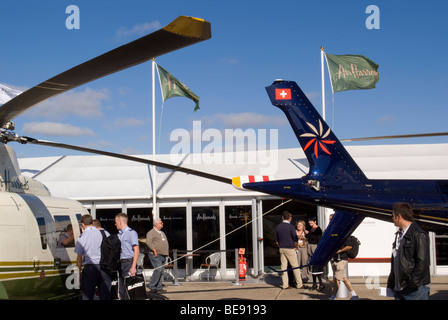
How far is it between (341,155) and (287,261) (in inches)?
174

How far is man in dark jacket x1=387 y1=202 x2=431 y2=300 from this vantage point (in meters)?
5.31

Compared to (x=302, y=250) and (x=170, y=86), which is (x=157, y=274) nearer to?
(x=302, y=250)

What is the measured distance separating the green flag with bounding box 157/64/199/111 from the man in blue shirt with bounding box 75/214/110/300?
681 cm

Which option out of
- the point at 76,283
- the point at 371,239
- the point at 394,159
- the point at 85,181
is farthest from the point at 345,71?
the point at 76,283

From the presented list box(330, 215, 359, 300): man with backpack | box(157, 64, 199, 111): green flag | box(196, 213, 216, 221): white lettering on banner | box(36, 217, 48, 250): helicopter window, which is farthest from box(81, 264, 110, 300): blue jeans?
box(157, 64, 199, 111): green flag

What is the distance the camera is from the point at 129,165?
53.1 ft

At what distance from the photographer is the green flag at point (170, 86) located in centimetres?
1428

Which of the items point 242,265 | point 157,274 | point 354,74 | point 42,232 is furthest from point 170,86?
point 42,232

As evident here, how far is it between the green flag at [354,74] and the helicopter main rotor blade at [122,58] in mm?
10167

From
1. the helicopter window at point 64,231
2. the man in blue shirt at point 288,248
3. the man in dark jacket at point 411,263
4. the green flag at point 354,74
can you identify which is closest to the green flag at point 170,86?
the green flag at point 354,74

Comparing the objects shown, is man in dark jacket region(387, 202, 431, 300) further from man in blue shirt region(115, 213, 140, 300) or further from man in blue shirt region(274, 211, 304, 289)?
man in blue shirt region(274, 211, 304, 289)

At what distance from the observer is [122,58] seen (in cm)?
462
